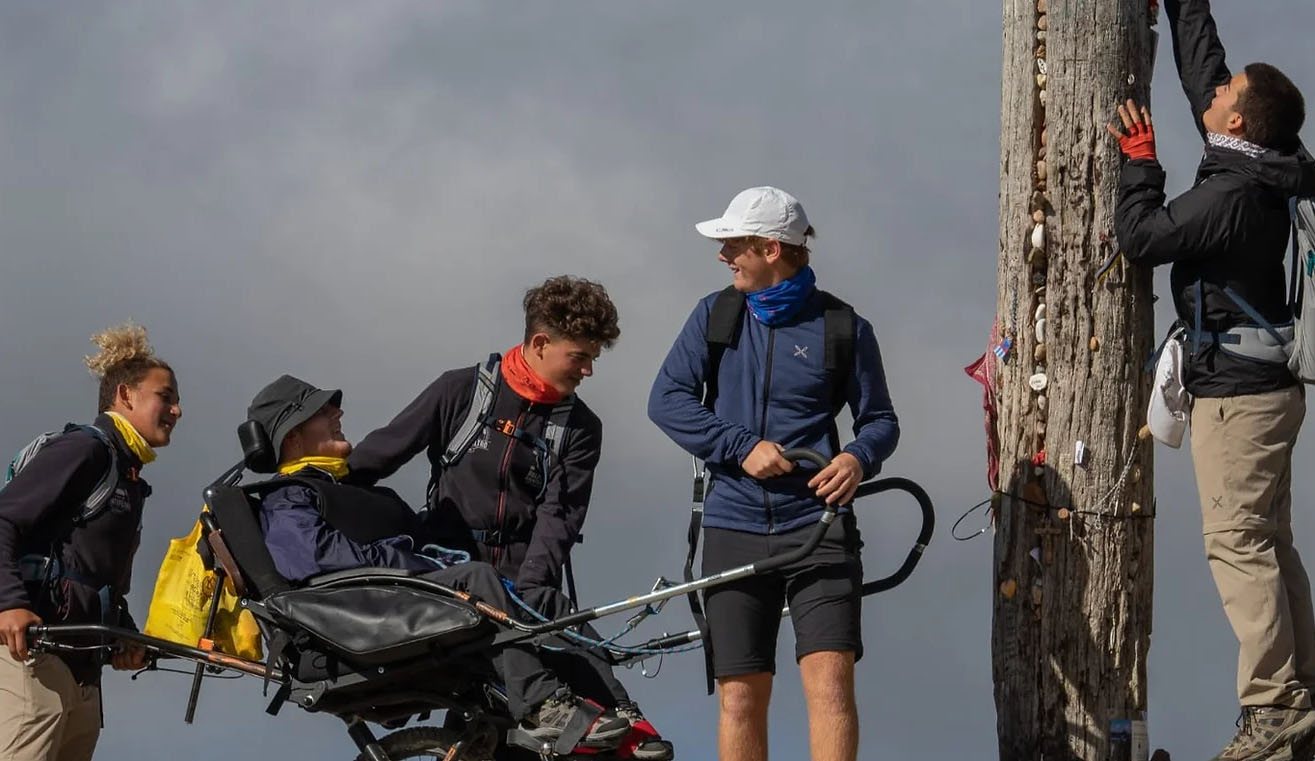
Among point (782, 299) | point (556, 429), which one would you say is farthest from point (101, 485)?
point (782, 299)

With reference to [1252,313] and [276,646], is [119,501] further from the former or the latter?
[1252,313]

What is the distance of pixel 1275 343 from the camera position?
749 cm

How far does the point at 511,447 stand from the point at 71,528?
68.7 inches

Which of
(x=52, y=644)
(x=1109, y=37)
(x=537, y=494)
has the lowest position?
(x=52, y=644)

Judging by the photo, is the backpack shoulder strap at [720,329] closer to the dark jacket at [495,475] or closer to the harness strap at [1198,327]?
the dark jacket at [495,475]

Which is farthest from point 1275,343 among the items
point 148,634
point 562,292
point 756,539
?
point 148,634

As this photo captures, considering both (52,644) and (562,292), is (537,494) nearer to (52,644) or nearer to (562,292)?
(562,292)

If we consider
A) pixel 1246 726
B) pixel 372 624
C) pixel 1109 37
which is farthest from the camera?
pixel 1109 37

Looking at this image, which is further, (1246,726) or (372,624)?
(1246,726)

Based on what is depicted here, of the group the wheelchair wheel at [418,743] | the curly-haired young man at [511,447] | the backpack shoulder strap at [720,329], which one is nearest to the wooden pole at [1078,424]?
the backpack shoulder strap at [720,329]

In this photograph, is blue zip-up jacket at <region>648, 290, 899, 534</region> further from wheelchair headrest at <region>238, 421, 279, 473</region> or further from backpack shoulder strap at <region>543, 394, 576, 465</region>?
wheelchair headrest at <region>238, 421, 279, 473</region>

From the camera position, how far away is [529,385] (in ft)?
25.4

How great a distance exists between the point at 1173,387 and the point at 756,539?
5.72 feet

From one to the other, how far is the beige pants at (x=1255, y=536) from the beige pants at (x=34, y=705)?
4360 millimetres
